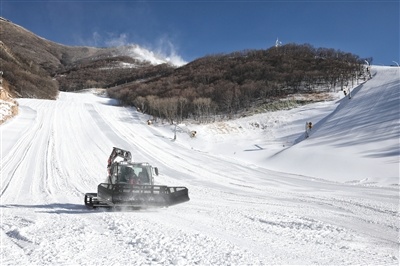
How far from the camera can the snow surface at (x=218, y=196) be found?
705 cm

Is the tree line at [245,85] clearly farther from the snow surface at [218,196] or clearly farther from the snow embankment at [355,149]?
the snow embankment at [355,149]

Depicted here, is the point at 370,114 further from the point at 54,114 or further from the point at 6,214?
the point at 54,114

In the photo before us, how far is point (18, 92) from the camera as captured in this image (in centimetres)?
6519

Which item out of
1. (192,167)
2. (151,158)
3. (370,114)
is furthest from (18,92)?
(370,114)

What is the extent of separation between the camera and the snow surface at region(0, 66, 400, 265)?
7047 millimetres

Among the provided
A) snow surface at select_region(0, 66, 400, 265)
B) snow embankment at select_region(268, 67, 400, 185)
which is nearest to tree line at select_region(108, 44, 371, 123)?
snow surface at select_region(0, 66, 400, 265)

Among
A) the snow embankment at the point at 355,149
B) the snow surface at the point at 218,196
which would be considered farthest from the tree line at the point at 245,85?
the snow embankment at the point at 355,149

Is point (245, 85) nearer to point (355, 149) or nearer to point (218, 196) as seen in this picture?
point (355, 149)

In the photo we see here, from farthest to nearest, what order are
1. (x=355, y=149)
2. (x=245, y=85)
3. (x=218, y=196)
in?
(x=245, y=85) → (x=355, y=149) → (x=218, y=196)

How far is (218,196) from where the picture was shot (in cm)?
1450

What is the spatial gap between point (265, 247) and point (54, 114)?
41.6 metres

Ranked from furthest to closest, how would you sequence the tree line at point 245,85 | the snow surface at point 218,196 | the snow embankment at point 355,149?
1. the tree line at point 245,85
2. the snow embankment at point 355,149
3. the snow surface at point 218,196

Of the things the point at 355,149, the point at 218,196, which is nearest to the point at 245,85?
the point at 355,149

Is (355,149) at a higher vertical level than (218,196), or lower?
higher
